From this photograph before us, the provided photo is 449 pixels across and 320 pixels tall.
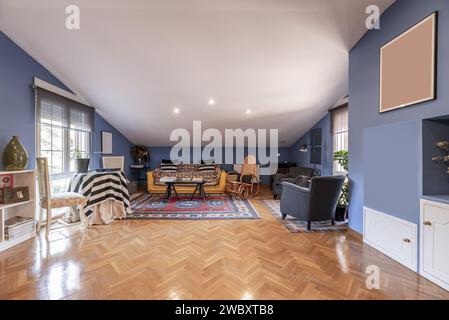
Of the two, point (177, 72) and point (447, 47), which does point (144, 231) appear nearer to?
point (177, 72)

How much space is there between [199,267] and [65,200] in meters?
2.26

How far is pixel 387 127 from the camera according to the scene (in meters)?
2.33

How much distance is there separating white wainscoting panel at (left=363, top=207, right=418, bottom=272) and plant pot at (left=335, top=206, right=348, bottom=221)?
772 mm

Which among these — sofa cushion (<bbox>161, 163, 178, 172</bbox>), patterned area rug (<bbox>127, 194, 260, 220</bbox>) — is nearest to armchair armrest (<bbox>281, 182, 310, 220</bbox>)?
patterned area rug (<bbox>127, 194, 260, 220</bbox>)

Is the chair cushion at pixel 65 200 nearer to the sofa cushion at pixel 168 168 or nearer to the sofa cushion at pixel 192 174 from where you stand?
the sofa cushion at pixel 192 174

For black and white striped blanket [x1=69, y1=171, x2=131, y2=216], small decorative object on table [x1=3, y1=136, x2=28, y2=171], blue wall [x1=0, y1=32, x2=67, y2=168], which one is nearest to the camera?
small decorative object on table [x1=3, y1=136, x2=28, y2=171]

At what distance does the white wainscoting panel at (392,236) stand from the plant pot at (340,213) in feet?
2.53

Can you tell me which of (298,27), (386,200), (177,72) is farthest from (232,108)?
(386,200)

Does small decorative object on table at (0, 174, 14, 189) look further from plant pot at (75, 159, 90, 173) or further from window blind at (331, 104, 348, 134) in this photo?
window blind at (331, 104, 348, 134)

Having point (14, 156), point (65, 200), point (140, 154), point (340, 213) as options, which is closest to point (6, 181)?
point (14, 156)

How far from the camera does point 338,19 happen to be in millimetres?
2480

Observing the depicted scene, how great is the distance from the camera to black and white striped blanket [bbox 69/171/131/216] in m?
3.29

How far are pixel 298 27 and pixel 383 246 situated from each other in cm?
291

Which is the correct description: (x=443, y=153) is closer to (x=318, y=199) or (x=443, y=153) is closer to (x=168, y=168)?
(x=318, y=199)
